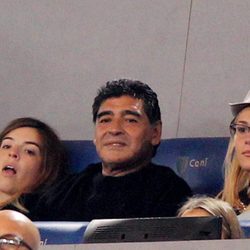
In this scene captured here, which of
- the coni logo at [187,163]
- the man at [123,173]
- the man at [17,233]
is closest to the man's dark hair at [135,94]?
the man at [123,173]

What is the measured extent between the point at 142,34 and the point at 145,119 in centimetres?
82

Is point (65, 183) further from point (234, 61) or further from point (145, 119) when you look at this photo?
point (234, 61)

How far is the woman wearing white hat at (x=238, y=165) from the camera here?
3.03 metres

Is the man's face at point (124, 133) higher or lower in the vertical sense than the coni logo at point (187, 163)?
higher

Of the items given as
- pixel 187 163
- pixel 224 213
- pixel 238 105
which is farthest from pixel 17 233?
pixel 187 163

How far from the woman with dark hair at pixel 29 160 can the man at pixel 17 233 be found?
4.68 feet

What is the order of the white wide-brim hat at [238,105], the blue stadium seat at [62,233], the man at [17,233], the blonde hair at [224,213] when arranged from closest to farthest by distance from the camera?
1. the man at [17,233]
2. the blonde hair at [224,213]
3. the blue stadium seat at [62,233]
4. the white wide-brim hat at [238,105]

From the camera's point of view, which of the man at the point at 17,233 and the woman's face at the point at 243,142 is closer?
the man at the point at 17,233

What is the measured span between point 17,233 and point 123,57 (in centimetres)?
222

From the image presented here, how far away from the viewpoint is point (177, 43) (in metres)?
4.04

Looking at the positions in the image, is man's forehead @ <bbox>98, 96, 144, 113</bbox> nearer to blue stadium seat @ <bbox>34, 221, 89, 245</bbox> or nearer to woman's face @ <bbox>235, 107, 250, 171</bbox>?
woman's face @ <bbox>235, 107, 250, 171</bbox>

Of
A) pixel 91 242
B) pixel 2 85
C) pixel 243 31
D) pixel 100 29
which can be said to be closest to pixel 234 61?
pixel 243 31

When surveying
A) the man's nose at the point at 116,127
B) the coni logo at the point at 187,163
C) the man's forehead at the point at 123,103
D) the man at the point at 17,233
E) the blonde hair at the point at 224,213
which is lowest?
the coni logo at the point at 187,163

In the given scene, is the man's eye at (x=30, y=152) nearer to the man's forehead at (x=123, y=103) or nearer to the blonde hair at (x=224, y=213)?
the man's forehead at (x=123, y=103)
